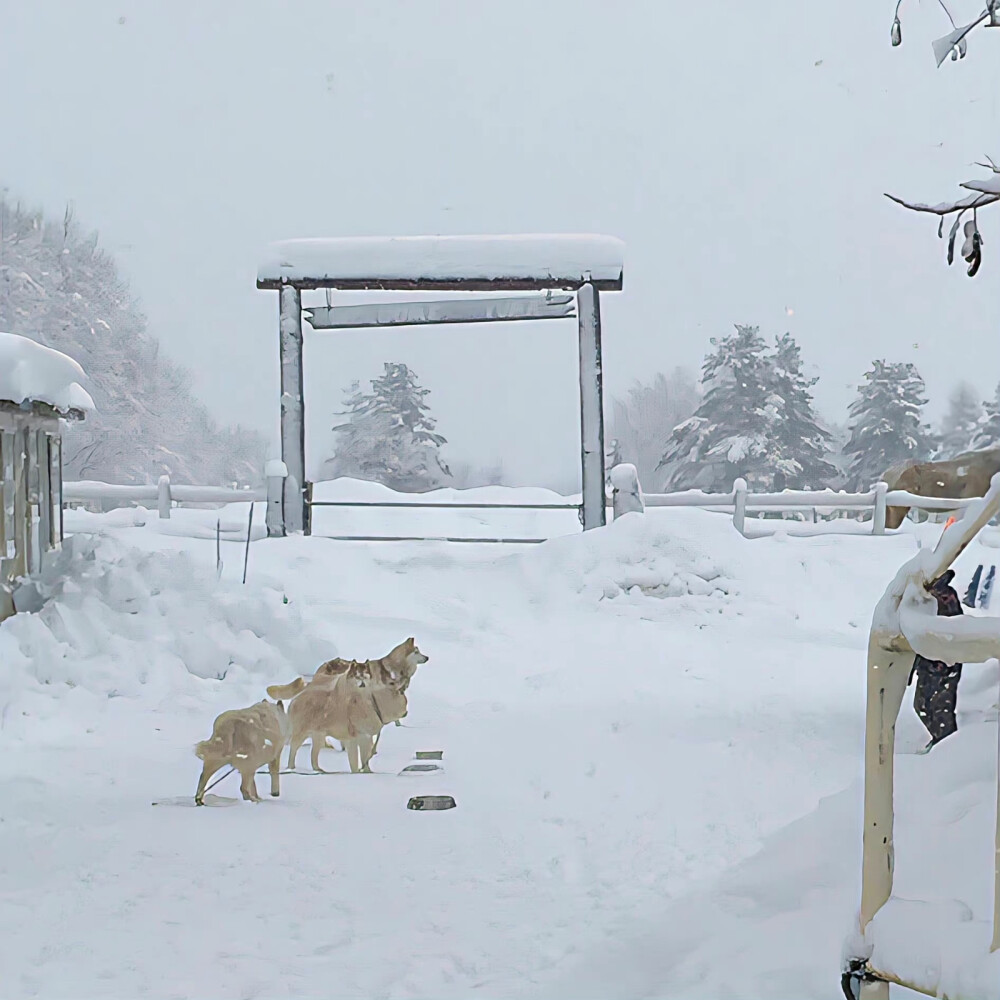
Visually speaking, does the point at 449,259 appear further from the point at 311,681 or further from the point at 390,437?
the point at 390,437

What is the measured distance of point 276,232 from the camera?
23.1 meters

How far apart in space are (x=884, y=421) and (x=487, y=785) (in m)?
16.6

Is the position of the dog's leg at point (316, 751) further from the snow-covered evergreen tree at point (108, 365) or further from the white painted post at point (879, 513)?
the snow-covered evergreen tree at point (108, 365)

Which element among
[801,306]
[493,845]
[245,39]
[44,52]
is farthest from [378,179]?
[493,845]

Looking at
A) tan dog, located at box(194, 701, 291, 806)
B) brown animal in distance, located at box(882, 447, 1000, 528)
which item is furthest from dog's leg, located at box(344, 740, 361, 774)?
brown animal in distance, located at box(882, 447, 1000, 528)

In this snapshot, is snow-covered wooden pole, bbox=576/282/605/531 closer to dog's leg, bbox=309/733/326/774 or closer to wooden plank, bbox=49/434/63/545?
wooden plank, bbox=49/434/63/545

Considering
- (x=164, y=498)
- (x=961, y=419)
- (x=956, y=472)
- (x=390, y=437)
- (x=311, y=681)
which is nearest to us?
(x=311, y=681)

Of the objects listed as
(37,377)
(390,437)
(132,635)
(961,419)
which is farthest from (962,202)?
(390,437)

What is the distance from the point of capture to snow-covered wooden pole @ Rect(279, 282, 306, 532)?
8.97m

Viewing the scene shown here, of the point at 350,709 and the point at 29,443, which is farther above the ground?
the point at 29,443

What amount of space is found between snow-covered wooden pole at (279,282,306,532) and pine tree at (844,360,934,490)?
12227mm

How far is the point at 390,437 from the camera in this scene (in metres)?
22.9

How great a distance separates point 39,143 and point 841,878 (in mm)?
22726

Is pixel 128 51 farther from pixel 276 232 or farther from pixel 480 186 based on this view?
pixel 480 186
